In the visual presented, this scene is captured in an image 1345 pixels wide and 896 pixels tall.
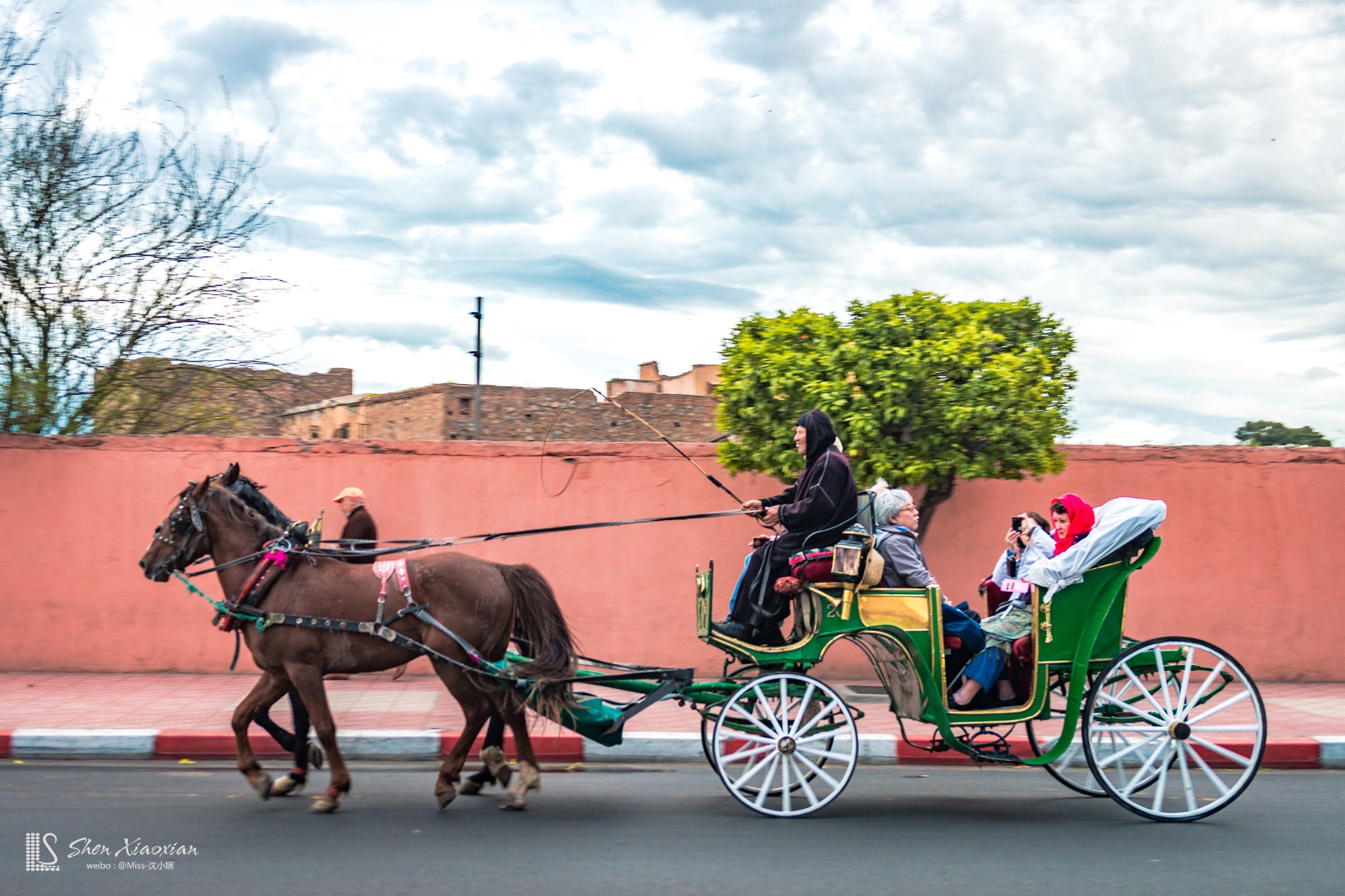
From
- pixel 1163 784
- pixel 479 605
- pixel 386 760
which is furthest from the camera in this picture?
pixel 386 760

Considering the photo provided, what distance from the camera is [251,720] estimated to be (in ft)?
18.4

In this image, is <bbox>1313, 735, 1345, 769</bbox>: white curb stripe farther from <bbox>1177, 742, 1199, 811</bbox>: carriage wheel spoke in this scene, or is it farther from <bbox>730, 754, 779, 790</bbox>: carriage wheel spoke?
<bbox>730, 754, 779, 790</bbox>: carriage wheel spoke

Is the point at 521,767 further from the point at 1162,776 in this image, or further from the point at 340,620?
the point at 1162,776

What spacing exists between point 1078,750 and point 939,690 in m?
2.21

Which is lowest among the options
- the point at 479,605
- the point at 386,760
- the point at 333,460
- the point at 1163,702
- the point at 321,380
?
the point at 386,760

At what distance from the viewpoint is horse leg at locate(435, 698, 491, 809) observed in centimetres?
545

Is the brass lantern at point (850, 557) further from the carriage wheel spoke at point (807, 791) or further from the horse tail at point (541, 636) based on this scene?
the horse tail at point (541, 636)

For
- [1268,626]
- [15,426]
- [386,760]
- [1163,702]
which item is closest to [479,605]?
[386,760]

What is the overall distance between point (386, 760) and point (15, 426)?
6476mm

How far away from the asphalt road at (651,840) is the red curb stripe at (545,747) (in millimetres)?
545

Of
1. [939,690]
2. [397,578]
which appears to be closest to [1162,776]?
[939,690]

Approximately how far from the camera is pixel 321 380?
79.9ft

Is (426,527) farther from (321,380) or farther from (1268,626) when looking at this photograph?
(321,380)
